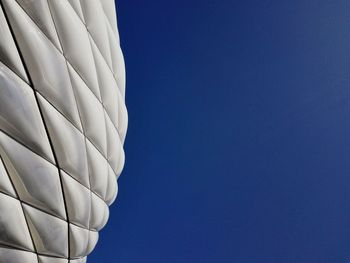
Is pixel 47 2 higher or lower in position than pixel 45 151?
higher

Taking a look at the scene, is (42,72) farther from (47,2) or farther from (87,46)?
(87,46)

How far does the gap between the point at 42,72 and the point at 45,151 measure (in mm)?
556

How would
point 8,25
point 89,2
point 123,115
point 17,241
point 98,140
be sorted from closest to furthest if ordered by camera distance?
point 8,25, point 17,241, point 89,2, point 98,140, point 123,115

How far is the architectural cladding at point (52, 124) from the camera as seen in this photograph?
1874 millimetres

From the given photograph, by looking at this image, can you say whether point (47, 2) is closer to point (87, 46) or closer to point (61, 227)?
point (87, 46)

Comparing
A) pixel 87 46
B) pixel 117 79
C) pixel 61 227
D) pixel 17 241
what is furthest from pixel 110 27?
pixel 17 241

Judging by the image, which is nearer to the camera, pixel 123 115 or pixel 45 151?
pixel 45 151

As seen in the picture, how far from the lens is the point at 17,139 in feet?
6.46

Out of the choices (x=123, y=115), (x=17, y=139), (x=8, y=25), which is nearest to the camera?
(x=8, y=25)

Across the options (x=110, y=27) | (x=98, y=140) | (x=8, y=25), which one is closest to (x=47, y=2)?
(x=8, y=25)

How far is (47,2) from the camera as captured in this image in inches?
83.2

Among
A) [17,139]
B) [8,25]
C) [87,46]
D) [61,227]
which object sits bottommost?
[61,227]

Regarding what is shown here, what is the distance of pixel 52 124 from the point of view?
227cm

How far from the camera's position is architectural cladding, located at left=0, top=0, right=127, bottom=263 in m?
1.87
